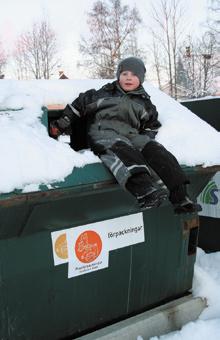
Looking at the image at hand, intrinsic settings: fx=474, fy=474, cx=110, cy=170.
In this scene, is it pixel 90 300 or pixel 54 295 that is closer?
pixel 54 295

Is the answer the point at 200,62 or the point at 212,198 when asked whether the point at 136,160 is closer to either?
the point at 212,198

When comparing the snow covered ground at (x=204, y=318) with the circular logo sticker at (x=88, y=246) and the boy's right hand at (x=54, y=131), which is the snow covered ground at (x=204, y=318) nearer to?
the circular logo sticker at (x=88, y=246)

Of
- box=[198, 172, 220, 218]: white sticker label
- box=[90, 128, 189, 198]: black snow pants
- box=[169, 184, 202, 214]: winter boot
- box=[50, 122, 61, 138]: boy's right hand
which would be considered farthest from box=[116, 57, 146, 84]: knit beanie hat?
box=[198, 172, 220, 218]: white sticker label

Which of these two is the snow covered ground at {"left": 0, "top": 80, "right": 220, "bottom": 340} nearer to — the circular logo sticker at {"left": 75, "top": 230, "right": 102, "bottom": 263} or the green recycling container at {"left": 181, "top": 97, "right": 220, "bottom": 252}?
the circular logo sticker at {"left": 75, "top": 230, "right": 102, "bottom": 263}

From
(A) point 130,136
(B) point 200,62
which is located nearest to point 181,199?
(A) point 130,136

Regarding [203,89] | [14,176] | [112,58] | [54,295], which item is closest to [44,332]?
[54,295]

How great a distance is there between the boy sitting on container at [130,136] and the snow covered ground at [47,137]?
0.38 feet

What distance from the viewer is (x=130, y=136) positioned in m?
2.73

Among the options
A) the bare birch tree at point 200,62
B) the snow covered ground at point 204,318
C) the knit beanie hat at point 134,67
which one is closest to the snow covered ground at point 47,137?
the knit beanie hat at point 134,67

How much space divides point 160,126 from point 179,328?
126 centimetres

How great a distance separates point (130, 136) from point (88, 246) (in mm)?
692

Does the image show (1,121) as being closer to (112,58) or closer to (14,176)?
(14,176)

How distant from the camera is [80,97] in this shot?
110 inches

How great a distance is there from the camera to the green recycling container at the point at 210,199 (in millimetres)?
4242
